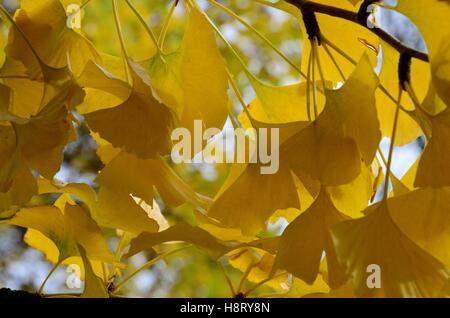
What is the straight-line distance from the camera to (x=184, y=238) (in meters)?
0.48

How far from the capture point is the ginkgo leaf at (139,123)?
0.48 meters

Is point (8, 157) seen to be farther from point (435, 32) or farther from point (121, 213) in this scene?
point (435, 32)

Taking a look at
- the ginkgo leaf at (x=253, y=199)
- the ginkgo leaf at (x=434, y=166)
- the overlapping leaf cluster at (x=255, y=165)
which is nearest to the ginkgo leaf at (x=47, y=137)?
the overlapping leaf cluster at (x=255, y=165)

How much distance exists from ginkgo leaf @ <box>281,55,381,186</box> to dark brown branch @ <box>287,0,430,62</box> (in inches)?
1.3

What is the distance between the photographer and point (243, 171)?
0.50 meters

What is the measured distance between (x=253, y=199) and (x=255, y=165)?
0.08 ft

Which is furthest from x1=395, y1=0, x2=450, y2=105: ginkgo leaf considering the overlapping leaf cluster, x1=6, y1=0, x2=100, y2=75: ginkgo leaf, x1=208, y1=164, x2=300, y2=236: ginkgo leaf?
x1=6, y1=0, x2=100, y2=75: ginkgo leaf

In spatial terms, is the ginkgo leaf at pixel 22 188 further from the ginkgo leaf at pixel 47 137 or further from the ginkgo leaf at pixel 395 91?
the ginkgo leaf at pixel 395 91

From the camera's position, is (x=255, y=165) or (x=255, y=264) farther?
(x=255, y=264)

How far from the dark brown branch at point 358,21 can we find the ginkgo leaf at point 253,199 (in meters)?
0.10

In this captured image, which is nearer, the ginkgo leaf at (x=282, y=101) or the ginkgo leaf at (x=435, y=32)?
the ginkgo leaf at (x=435, y=32)

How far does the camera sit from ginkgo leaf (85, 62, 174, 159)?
48 centimetres

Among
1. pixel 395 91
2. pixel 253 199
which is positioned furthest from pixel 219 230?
pixel 395 91
